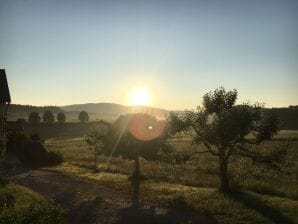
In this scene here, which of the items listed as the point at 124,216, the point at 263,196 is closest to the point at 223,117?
the point at 263,196

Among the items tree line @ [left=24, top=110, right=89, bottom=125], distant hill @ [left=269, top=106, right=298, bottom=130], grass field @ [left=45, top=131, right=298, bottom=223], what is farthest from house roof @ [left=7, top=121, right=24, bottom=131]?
distant hill @ [left=269, top=106, right=298, bottom=130]

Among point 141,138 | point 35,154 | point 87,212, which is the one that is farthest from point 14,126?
point 87,212

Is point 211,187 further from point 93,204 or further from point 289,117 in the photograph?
point 289,117

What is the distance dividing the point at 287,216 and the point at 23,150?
43411mm

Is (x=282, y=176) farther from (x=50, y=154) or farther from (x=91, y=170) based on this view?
(x=50, y=154)

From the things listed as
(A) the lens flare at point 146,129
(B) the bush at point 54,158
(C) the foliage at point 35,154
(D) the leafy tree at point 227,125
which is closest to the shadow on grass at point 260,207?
(D) the leafy tree at point 227,125

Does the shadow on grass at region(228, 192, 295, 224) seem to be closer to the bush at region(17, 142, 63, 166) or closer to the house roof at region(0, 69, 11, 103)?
the bush at region(17, 142, 63, 166)

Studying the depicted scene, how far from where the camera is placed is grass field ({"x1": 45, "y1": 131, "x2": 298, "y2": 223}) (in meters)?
26.2

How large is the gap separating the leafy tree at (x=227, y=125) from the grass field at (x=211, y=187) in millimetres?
2184

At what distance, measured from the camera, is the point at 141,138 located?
4172 cm

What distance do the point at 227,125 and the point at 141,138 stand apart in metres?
12.5

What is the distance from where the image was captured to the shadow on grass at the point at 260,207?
80.3 ft

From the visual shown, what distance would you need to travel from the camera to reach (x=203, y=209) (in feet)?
89.1

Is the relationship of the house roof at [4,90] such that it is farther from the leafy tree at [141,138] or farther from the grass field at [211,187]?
the leafy tree at [141,138]
